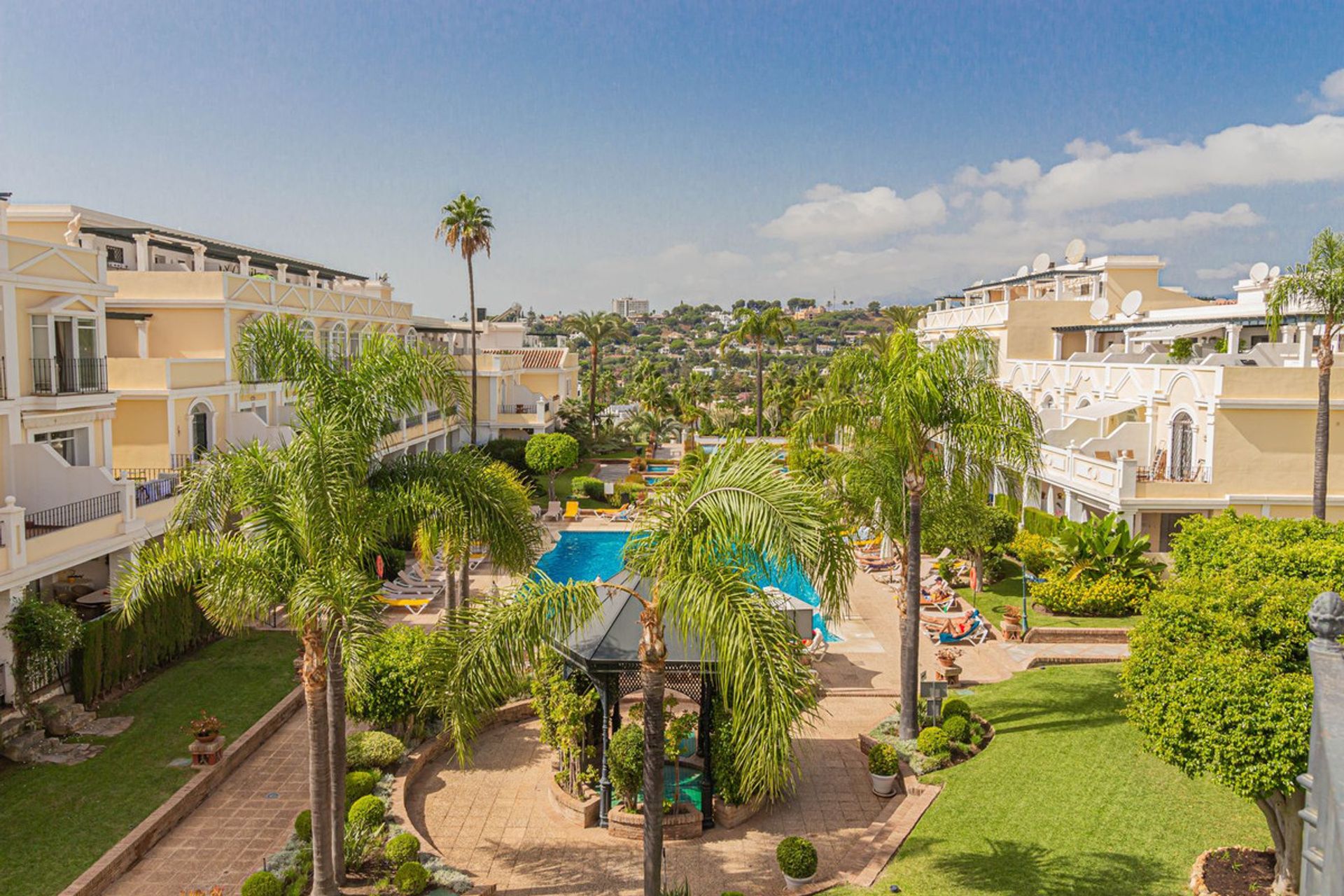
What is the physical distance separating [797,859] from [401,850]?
16.5 ft

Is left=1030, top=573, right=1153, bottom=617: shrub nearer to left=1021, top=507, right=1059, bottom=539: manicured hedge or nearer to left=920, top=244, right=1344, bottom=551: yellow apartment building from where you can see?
left=920, top=244, right=1344, bottom=551: yellow apartment building

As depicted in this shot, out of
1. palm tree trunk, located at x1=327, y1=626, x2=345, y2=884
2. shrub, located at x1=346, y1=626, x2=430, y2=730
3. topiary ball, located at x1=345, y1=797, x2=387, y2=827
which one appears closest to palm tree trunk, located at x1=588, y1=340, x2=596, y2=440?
shrub, located at x1=346, y1=626, x2=430, y2=730

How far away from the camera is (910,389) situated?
15.2 metres

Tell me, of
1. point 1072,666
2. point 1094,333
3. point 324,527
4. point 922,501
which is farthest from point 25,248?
point 1094,333

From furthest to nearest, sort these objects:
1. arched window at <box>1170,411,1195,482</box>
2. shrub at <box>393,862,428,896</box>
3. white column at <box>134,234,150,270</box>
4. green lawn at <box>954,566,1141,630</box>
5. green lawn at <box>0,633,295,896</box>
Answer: white column at <box>134,234,150,270</box>, arched window at <box>1170,411,1195,482</box>, green lawn at <box>954,566,1141,630</box>, green lawn at <box>0,633,295,896</box>, shrub at <box>393,862,428,896</box>

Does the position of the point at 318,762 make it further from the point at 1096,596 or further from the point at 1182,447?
the point at 1182,447

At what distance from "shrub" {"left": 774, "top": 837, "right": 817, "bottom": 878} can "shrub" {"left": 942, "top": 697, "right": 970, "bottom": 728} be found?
556cm

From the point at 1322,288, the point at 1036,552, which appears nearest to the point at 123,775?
the point at 1036,552

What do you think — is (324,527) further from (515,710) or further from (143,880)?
(515,710)

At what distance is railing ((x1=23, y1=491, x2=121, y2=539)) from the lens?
1839cm


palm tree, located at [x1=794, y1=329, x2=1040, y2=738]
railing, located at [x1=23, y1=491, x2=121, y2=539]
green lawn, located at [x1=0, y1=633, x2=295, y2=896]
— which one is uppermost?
palm tree, located at [x1=794, y1=329, x2=1040, y2=738]

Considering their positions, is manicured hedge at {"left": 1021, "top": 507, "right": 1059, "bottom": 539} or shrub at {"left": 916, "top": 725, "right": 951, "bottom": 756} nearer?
shrub at {"left": 916, "top": 725, "right": 951, "bottom": 756}

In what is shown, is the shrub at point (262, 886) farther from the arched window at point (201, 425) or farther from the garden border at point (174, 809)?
the arched window at point (201, 425)

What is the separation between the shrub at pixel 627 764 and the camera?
1381 centimetres
